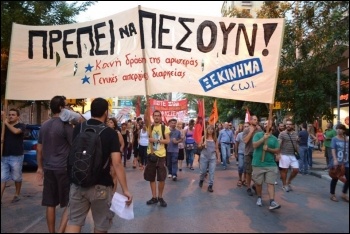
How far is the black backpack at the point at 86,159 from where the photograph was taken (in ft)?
14.2

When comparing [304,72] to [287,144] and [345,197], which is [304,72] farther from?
[345,197]

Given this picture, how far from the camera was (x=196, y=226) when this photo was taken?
19.8 ft

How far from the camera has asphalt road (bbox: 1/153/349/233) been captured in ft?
17.7

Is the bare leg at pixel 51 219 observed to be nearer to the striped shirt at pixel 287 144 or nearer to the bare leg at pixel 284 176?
the bare leg at pixel 284 176

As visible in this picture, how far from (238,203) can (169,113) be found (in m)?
15.7

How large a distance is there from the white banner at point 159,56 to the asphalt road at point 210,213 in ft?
6.29

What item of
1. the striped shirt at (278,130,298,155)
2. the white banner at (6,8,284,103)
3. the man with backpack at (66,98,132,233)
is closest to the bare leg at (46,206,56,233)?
the man with backpack at (66,98,132,233)

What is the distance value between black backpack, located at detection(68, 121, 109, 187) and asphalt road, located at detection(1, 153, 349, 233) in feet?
5.70

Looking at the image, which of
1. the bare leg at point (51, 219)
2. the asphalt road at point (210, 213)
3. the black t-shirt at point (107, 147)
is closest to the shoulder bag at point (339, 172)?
the asphalt road at point (210, 213)

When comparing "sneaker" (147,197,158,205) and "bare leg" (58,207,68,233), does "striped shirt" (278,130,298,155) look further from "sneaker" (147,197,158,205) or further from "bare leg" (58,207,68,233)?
"bare leg" (58,207,68,233)

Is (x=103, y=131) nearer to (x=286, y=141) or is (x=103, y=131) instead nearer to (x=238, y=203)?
(x=238, y=203)

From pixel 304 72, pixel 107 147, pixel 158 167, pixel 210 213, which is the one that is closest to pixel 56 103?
pixel 107 147

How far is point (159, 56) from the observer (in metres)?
6.64

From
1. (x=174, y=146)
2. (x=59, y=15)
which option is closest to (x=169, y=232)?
(x=174, y=146)
